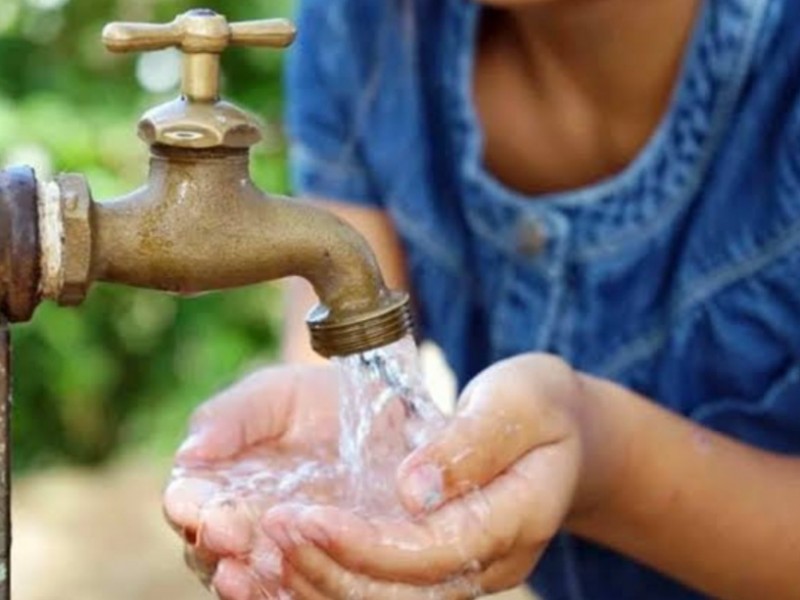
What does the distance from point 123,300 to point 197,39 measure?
179 centimetres

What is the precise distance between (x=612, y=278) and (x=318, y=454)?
1.18 ft

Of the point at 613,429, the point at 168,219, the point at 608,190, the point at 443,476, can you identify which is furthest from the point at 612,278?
the point at 168,219

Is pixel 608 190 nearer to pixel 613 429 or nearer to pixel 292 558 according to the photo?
pixel 613 429

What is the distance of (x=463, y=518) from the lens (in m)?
1.02

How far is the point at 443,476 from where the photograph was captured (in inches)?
40.2

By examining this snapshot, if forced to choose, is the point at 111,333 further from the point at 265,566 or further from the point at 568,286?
the point at 265,566

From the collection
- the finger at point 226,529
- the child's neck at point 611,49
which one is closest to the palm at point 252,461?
the finger at point 226,529

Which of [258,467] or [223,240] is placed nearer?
[223,240]

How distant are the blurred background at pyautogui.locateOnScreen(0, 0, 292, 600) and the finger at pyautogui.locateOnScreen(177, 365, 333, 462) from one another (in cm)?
126

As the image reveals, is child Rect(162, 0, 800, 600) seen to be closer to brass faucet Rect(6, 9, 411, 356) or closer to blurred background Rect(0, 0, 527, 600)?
brass faucet Rect(6, 9, 411, 356)

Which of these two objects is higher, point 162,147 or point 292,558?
point 162,147

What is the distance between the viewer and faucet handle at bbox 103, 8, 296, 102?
93cm

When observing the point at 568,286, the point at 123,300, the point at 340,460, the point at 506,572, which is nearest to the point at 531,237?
the point at 568,286

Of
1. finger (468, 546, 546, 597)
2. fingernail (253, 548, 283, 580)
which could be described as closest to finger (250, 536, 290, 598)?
fingernail (253, 548, 283, 580)
